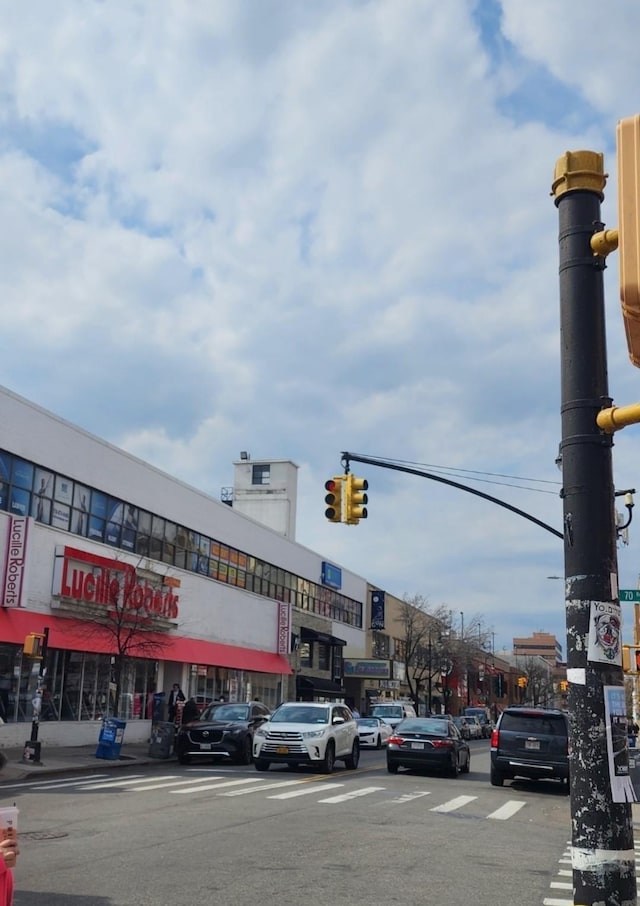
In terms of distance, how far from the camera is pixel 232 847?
10.6 metres

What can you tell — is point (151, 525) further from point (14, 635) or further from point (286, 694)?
point (286, 694)

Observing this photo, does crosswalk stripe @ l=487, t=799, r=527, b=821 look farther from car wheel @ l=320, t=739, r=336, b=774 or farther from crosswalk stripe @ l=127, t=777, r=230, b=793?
crosswalk stripe @ l=127, t=777, r=230, b=793

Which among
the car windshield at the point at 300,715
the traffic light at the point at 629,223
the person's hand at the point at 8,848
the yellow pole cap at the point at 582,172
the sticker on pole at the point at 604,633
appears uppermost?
the yellow pole cap at the point at 582,172

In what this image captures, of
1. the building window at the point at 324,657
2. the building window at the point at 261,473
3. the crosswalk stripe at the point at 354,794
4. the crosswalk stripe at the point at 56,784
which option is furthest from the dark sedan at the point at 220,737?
the building window at the point at 261,473

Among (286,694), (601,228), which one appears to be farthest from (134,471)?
(601,228)

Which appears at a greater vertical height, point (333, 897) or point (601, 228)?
point (601, 228)

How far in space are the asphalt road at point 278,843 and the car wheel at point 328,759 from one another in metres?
2.11

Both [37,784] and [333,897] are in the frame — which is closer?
[333,897]

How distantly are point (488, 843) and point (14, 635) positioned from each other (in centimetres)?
1739

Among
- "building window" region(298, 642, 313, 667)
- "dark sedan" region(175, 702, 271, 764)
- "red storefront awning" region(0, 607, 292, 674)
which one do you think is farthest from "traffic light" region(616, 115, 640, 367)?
"building window" region(298, 642, 313, 667)

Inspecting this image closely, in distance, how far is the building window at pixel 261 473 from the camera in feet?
211

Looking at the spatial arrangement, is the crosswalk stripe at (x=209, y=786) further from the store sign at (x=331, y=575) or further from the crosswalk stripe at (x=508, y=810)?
the store sign at (x=331, y=575)

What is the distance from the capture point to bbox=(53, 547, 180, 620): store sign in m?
28.8

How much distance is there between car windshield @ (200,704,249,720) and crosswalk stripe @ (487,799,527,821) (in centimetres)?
875
